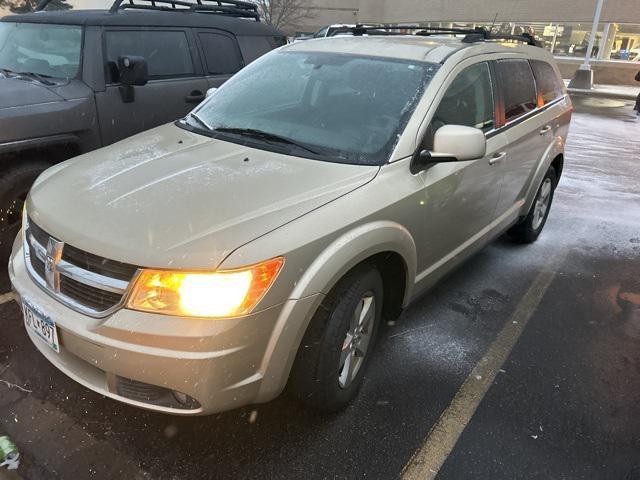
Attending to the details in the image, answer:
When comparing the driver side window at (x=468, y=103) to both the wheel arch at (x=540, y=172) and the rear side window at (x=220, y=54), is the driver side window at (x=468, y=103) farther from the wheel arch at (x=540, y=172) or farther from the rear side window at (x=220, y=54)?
the rear side window at (x=220, y=54)

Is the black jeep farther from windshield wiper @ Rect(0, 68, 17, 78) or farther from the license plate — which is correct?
the license plate

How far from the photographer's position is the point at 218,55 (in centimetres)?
545

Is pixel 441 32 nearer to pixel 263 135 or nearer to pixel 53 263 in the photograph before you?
pixel 263 135

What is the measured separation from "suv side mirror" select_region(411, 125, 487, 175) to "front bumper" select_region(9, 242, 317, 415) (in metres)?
1.09

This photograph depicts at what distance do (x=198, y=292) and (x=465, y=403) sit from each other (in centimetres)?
166

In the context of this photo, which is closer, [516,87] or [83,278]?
[83,278]

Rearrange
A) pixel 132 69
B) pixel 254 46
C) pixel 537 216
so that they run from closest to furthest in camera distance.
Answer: pixel 132 69, pixel 537 216, pixel 254 46

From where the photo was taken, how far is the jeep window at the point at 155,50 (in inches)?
174

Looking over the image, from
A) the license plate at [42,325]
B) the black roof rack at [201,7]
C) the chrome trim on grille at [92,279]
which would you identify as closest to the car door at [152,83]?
the black roof rack at [201,7]

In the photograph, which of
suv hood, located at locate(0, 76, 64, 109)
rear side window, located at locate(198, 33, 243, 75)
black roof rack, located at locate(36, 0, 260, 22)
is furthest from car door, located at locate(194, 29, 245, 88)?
suv hood, located at locate(0, 76, 64, 109)

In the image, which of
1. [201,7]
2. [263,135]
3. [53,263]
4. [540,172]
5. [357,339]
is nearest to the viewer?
[53,263]

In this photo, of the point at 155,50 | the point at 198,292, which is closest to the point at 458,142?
the point at 198,292

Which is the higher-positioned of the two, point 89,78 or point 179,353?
point 89,78

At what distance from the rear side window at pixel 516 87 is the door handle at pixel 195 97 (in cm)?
274
